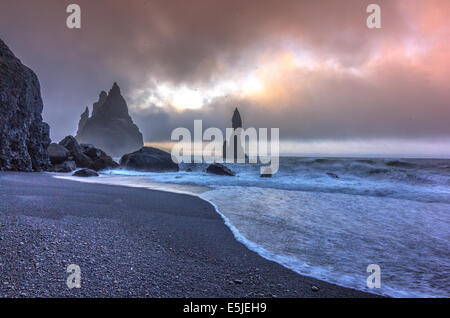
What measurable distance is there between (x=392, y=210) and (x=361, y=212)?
1647mm

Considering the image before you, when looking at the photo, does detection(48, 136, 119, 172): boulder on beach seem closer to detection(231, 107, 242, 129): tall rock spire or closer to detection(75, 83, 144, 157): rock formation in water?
detection(231, 107, 242, 129): tall rock spire

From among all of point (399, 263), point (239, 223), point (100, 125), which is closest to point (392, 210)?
point (399, 263)

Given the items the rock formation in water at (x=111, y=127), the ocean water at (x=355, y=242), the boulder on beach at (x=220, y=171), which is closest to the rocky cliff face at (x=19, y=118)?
the boulder on beach at (x=220, y=171)

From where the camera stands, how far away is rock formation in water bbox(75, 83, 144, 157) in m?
125

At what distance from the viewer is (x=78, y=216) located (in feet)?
15.4

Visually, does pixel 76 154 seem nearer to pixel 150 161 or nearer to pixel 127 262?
pixel 150 161

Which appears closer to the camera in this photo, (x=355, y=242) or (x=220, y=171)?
(x=355, y=242)

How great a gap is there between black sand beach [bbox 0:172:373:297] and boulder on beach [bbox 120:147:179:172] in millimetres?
23543

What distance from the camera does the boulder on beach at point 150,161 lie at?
1090 inches

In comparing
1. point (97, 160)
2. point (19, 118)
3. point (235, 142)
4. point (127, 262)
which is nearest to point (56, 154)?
point (97, 160)

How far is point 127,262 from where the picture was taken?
9.18ft

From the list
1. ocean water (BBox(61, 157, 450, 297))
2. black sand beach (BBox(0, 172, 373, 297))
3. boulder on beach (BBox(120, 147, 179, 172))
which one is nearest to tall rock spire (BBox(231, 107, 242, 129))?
boulder on beach (BBox(120, 147, 179, 172))

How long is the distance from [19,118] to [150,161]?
13.5 metres
